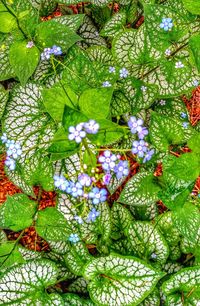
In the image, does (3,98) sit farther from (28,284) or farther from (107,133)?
(28,284)

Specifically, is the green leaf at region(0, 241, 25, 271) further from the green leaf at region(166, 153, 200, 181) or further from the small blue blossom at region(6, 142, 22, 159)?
the green leaf at region(166, 153, 200, 181)

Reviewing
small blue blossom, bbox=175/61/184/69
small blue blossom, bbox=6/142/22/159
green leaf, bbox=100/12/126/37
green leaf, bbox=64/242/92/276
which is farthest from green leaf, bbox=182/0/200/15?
green leaf, bbox=64/242/92/276

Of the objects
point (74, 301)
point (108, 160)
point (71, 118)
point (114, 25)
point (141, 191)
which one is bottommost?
point (74, 301)

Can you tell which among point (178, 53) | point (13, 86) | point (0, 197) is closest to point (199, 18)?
point (178, 53)

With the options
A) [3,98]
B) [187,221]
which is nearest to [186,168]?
[187,221]

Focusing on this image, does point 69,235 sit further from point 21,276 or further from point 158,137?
point 158,137

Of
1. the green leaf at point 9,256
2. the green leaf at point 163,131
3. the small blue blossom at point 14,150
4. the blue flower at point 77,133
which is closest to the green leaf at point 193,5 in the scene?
the green leaf at point 163,131
